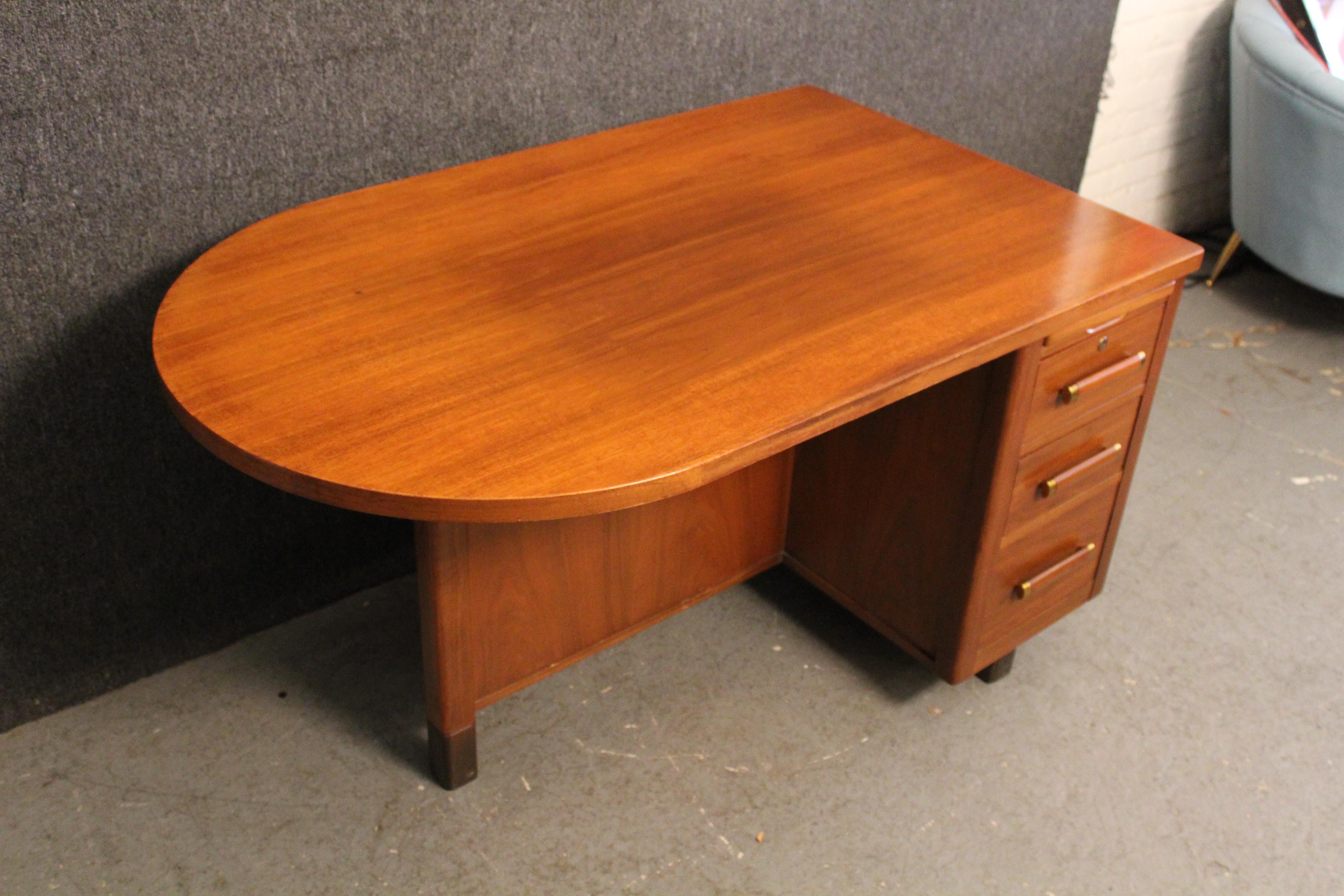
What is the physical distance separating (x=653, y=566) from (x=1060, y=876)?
63cm

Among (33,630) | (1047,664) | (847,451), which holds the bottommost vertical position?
(1047,664)

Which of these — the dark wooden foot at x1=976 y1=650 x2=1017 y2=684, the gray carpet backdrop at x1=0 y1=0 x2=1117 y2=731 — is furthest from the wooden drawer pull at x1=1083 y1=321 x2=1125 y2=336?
the gray carpet backdrop at x1=0 y1=0 x2=1117 y2=731

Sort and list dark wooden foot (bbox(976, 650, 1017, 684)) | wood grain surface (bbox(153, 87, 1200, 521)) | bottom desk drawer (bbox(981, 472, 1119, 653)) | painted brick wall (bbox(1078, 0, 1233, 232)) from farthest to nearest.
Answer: painted brick wall (bbox(1078, 0, 1233, 232)) → dark wooden foot (bbox(976, 650, 1017, 684)) → bottom desk drawer (bbox(981, 472, 1119, 653)) → wood grain surface (bbox(153, 87, 1200, 521))

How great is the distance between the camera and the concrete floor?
150 centimetres

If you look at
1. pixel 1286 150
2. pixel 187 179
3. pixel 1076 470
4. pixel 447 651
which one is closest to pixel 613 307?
pixel 447 651

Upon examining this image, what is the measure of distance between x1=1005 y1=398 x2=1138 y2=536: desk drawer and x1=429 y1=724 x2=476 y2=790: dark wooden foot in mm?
714

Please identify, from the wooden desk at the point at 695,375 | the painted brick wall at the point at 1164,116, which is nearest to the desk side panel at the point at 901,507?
the wooden desk at the point at 695,375

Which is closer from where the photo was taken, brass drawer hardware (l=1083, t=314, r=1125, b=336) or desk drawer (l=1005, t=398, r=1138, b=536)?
brass drawer hardware (l=1083, t=314, r=1125, b=336)

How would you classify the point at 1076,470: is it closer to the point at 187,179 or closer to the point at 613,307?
the point at 613,307

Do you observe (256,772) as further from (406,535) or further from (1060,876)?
(1060,876)

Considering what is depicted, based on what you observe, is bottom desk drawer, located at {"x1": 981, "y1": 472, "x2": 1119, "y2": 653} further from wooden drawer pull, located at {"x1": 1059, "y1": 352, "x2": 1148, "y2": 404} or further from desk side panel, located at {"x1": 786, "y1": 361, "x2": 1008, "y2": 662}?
wooden drawer pull, located at {"x1": 1059, "y1": 352, "x2": 1148, "y2": 404}

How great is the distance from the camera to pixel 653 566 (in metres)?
1.70

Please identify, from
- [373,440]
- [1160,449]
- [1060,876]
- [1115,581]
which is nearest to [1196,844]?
[1060,876]

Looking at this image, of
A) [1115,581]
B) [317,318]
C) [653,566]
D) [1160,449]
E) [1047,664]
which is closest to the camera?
[317,318]
